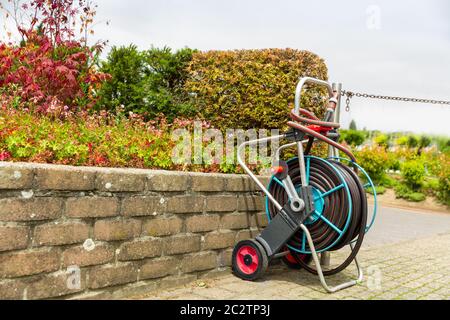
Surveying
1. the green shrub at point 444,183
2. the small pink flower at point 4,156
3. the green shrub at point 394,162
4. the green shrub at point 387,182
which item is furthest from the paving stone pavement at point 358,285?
the green shrub at point 394,162

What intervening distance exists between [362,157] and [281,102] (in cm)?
1156

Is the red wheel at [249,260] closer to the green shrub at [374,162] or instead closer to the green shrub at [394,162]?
the green shrub at [374,162]

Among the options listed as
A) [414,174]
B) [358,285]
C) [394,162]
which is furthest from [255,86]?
[394,162]

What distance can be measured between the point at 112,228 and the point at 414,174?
43.6ft

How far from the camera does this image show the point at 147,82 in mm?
7102

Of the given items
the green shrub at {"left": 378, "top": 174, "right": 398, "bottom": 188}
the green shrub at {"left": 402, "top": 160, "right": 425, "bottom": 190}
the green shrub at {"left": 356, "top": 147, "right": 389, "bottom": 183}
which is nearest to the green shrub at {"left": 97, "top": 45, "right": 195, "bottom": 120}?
the green shrub at {"left": 402, "top": 160, "right": 425, "bottom": 190}

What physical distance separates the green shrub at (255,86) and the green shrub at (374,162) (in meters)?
11.3

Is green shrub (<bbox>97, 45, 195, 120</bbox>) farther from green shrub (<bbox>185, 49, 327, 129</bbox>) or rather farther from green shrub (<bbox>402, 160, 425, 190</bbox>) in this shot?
green shrub (<bbox>402, 160, 425, 190</bbox>)

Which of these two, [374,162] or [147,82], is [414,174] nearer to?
[374,162]

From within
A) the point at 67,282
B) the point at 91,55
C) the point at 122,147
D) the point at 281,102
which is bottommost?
the point at 67,282

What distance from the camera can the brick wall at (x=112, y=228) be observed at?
3.22 metres
